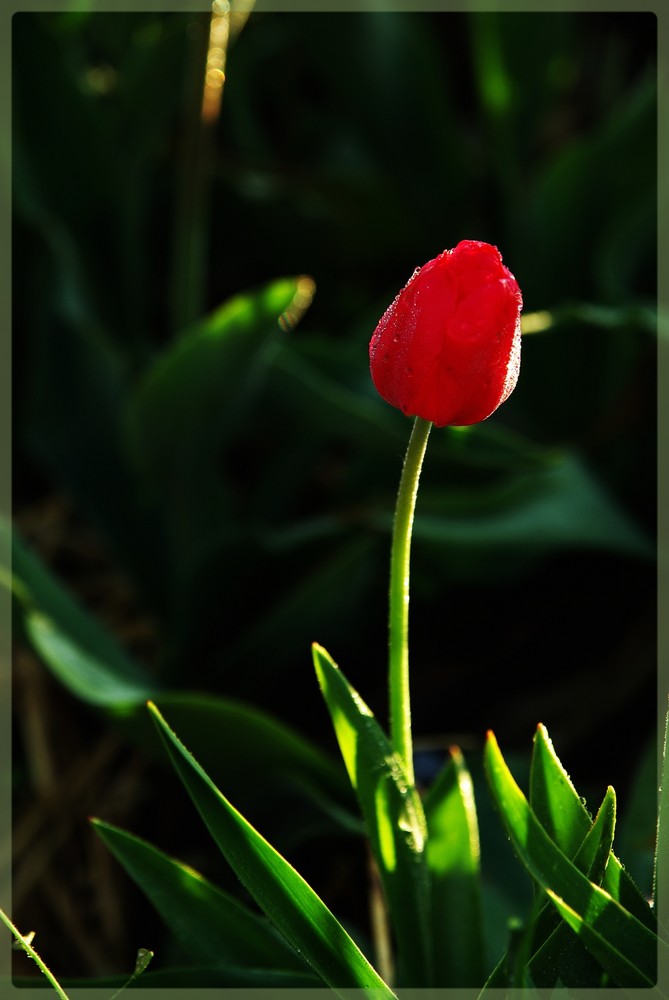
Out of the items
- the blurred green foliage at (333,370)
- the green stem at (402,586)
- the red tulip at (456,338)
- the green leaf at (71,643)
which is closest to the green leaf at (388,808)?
the green stem at (402,586)

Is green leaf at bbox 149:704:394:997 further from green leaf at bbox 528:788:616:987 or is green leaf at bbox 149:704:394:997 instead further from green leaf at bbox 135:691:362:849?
green leaf at bbox 135:691:362:849

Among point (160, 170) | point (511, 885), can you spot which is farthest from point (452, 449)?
point (160, 170)

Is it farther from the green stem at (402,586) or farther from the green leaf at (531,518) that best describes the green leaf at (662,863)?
the green leaf at (531,518)

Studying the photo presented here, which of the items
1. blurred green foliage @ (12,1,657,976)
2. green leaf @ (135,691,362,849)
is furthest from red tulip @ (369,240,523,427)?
blurred green foliage @ (12,1,657,976)

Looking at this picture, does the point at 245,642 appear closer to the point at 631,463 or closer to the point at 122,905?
the point at 122,905

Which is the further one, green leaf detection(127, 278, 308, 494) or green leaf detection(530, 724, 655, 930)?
green leaf detection(127, 278, 308, 494)
